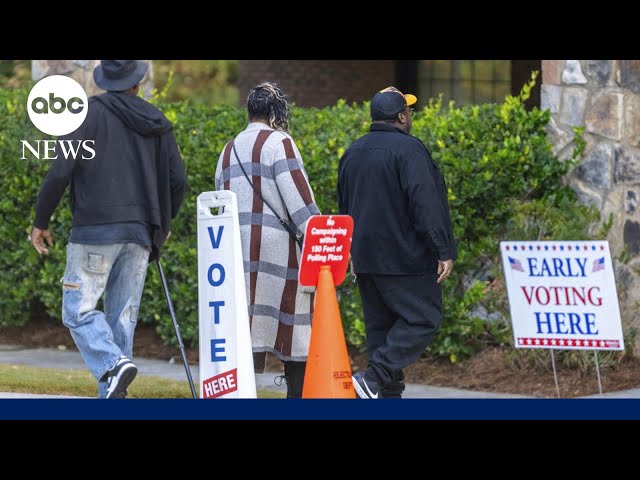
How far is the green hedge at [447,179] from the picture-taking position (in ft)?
28.5

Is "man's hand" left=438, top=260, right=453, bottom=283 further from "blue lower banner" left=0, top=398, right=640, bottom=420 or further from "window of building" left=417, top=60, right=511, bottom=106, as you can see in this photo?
"window of building" left=417, top=60, right=511, bottom=106

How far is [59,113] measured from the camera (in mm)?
8109

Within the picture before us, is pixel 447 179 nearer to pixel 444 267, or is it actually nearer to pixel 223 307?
pixel 444 267

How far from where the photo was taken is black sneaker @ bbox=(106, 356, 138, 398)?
6.48m

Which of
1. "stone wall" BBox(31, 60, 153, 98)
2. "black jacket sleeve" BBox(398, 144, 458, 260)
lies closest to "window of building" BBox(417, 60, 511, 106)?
"stone wall" BBox(31, 60, 153, 98)

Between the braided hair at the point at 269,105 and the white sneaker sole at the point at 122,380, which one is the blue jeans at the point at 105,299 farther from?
the braided hair at the point at 269,105

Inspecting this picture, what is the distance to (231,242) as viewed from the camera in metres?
6.44

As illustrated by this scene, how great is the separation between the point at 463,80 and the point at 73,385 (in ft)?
26.8

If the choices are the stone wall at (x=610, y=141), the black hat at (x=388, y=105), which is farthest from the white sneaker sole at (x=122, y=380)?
the stone wall at (x=610, y=141)

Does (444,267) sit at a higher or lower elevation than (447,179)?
lower

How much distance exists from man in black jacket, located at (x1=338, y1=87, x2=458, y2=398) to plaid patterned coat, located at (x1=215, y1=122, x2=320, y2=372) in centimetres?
34

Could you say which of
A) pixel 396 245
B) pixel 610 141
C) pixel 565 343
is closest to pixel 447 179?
pixel 610 141

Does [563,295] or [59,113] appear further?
[59,113]

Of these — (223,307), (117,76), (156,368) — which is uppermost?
(117,76)
